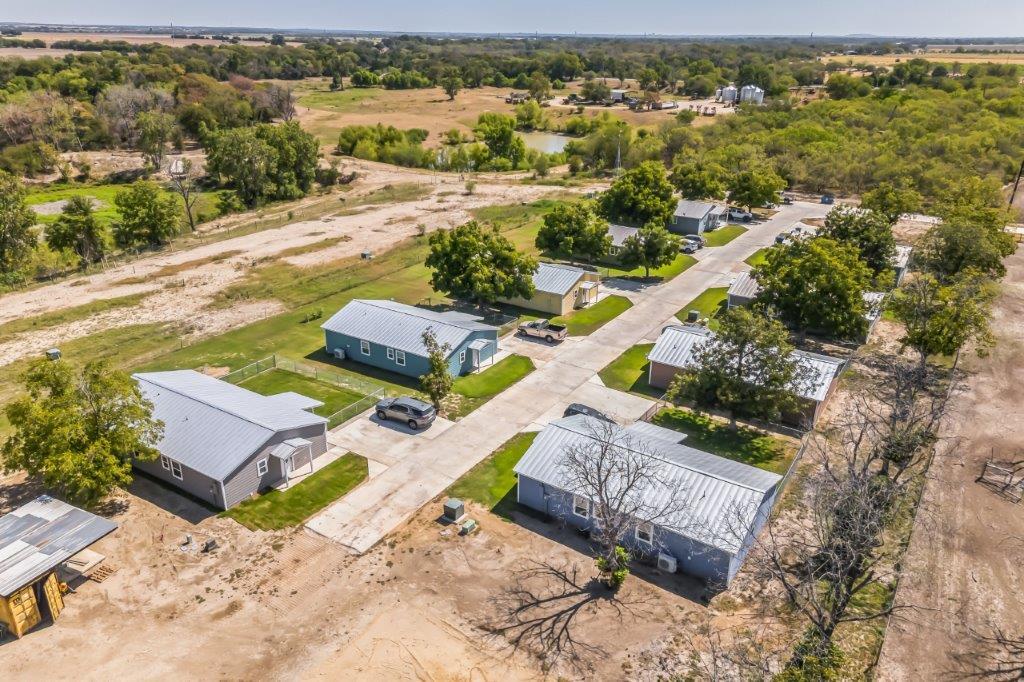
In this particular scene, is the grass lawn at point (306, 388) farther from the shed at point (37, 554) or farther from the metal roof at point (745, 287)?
the metal roof at point (745, 287)

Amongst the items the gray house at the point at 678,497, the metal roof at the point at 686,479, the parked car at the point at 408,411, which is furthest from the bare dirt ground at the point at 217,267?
the gray house at the point at 678,497

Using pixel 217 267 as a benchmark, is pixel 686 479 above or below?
above

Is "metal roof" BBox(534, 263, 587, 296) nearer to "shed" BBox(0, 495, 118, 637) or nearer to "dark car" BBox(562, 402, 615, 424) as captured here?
"dark car" BBox(562, 402, 615, 424)

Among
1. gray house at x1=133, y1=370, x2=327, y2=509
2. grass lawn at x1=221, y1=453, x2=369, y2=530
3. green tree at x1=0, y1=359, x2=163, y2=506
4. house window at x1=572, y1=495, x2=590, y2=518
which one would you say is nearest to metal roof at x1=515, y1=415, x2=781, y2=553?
house window at x1=572, y1=495, x2=590, y2=518

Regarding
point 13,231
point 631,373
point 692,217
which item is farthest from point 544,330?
point 13,231

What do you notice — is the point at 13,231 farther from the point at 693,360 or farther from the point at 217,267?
the point at 693,360

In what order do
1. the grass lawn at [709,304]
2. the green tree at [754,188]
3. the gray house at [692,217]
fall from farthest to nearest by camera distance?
the green tree at [754,188] < the gray house at [692,217] < the grass lawn at [709,304]
